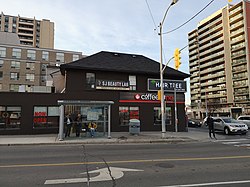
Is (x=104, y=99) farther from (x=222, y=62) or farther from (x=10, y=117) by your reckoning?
(x=222, y=62)

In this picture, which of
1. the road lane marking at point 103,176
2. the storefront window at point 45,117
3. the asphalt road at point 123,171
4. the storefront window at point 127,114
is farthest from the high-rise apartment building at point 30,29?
the road lane marking at point 103,176

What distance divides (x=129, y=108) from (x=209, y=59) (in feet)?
217

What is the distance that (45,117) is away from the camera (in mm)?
17797

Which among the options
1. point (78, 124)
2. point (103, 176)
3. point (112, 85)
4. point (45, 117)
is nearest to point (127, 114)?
point (112, 85)

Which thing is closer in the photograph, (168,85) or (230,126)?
(230,126)

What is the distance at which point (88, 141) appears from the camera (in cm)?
1320

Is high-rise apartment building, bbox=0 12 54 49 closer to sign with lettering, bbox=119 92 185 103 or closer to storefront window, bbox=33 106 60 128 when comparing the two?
storefront window, bbox=33 106 60 128

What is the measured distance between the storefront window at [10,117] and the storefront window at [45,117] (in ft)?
4.47

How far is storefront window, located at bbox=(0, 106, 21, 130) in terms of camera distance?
16844 millimetres

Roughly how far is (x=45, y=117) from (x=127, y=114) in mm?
7690

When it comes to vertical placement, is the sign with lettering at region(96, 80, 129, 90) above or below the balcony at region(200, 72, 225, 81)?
below

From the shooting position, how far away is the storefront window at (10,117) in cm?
1684

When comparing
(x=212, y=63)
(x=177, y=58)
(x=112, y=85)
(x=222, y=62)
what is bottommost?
(x=112, y=85)

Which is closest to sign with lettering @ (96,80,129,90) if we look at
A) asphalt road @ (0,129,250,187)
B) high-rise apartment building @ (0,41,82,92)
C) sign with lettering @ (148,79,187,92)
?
sign with lettering @ (148,79,187,92)
